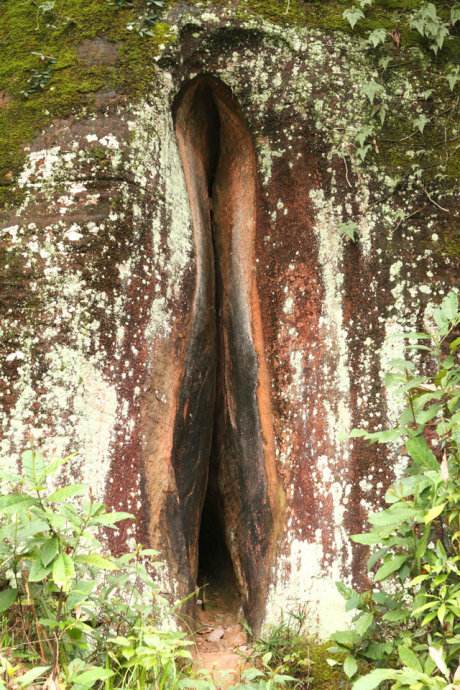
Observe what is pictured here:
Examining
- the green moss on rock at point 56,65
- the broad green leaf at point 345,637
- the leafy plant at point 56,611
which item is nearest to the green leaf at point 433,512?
the broad green leaf at point 345,637

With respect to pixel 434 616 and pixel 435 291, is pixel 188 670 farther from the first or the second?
pixel 435 291

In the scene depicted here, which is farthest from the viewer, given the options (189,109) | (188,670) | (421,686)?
(189,109)

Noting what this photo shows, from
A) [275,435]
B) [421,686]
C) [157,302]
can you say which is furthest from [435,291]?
[421,686]

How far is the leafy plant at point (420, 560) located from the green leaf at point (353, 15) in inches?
91.2

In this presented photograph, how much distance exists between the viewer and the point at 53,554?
2.42m

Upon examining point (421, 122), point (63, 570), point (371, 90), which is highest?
point (371, 90)

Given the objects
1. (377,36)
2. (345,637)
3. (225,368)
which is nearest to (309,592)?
(345,637)

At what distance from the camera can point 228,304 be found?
4641 mm

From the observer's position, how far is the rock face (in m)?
3.89

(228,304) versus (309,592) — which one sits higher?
(228,304)

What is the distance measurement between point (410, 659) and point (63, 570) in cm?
105

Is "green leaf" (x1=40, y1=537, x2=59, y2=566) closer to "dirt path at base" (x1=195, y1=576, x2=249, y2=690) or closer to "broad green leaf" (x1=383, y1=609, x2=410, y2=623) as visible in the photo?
"broad green leaf" (x1=383, y1=609, x2=410, y2=623)

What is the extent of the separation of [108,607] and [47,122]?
8.30ft

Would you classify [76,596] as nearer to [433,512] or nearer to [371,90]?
[433,512]
